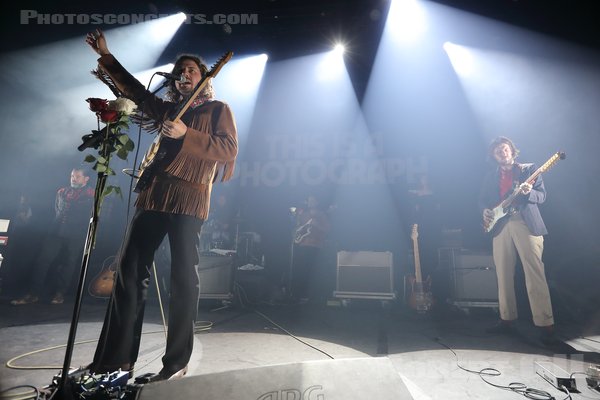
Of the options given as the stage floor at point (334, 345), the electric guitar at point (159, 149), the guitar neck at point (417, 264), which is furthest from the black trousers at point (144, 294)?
the guitar neck at point (417, 264)

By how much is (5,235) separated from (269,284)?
4.64 metres

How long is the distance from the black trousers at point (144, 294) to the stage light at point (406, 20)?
5509 mm

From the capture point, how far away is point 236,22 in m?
5.66

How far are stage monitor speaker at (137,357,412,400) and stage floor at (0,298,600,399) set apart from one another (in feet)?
1.91

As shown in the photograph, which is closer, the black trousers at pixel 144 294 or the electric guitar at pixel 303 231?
the black trousers at pixel 144 294

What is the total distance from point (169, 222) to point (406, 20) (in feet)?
19.5

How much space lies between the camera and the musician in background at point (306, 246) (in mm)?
5242

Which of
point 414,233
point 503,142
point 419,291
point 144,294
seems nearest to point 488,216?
point 503,142

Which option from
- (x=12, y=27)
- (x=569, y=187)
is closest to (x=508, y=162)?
(x=569, y=187)

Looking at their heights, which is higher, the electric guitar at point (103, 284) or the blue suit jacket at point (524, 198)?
the blue suit jacket at point (524, 198)

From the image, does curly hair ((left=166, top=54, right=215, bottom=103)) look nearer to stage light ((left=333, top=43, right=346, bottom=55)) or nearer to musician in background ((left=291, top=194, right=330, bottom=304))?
musician in background ((left=291, top=194, right=330, bottom=304))

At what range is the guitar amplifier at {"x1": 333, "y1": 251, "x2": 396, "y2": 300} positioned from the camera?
16.0ft

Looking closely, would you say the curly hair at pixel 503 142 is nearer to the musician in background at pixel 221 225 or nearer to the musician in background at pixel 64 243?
the musician in background at pixel 221 225

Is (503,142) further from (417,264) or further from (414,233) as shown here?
(417,264)
